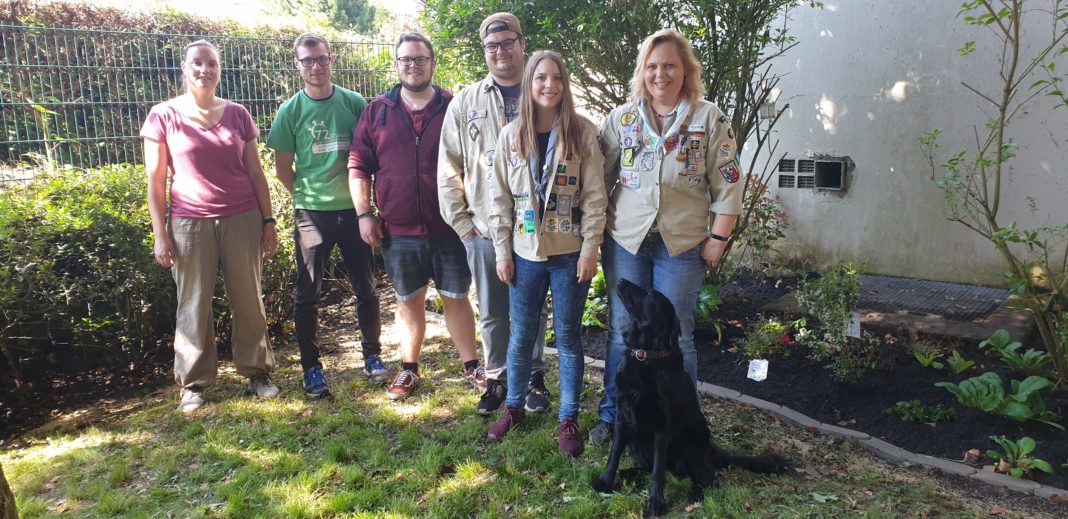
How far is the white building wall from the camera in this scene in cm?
528

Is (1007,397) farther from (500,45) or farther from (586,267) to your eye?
(500,45)

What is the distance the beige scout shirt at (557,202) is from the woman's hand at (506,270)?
0.09 meters

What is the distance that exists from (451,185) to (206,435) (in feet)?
6.34

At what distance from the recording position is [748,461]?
10.2ft

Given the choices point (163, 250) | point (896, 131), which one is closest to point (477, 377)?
point (163, 250)

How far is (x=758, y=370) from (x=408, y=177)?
239cm

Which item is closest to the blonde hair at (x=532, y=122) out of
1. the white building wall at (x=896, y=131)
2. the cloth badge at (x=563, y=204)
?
the cloth badge at (x=563, y=204)

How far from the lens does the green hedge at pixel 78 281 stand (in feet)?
13.2

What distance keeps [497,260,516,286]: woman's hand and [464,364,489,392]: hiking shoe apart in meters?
1.01

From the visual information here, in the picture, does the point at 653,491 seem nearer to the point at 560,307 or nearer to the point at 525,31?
the point at 560,307

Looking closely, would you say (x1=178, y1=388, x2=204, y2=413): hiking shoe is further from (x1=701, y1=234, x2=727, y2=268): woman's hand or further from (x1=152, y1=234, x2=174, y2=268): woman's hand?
(x1=701, y1=234, x2=727, y2=268): woman's hand

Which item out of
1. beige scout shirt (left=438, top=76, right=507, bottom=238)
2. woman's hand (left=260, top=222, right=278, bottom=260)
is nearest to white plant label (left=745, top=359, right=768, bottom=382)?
beige scout shirt (left=438, top=76, right=507, bottom=238)

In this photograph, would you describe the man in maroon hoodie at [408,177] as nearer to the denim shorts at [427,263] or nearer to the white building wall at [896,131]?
the denim shorts at [427,263]

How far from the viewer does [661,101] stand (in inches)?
125
